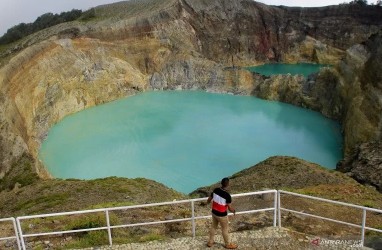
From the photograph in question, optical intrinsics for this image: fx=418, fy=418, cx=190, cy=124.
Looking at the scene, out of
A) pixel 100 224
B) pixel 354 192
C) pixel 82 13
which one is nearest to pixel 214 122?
pixel 354 192

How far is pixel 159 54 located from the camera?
57.7m

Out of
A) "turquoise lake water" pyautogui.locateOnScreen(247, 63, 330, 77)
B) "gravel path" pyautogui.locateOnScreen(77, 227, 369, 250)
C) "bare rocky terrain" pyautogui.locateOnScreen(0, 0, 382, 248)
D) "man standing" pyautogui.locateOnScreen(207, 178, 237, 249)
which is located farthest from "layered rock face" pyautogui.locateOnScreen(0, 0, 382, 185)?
"man standing" pyautogui.locateOnScreen(207, 178, 237, 249)

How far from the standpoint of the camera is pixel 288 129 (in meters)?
38.8

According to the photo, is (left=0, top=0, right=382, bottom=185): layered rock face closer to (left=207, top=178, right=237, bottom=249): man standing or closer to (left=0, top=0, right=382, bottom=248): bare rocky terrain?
(left=0, top=0, right=382, bottom=248): bare rocky terrain

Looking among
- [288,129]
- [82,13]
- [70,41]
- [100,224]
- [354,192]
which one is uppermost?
[82,13]

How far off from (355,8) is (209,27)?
2730cm

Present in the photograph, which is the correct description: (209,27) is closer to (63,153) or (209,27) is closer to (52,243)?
(63,153)

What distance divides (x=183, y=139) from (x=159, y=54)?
25130 mm

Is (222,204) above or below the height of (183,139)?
above

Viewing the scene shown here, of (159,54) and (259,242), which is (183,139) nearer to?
(159,54)

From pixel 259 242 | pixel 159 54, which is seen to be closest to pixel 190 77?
pixel 159 54

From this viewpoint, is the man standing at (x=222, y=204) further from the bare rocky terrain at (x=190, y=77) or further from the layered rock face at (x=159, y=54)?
the layered rock face at (x=159, y=54)

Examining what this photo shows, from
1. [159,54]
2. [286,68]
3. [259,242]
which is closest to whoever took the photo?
[259,242]

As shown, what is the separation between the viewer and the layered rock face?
3819 cm
